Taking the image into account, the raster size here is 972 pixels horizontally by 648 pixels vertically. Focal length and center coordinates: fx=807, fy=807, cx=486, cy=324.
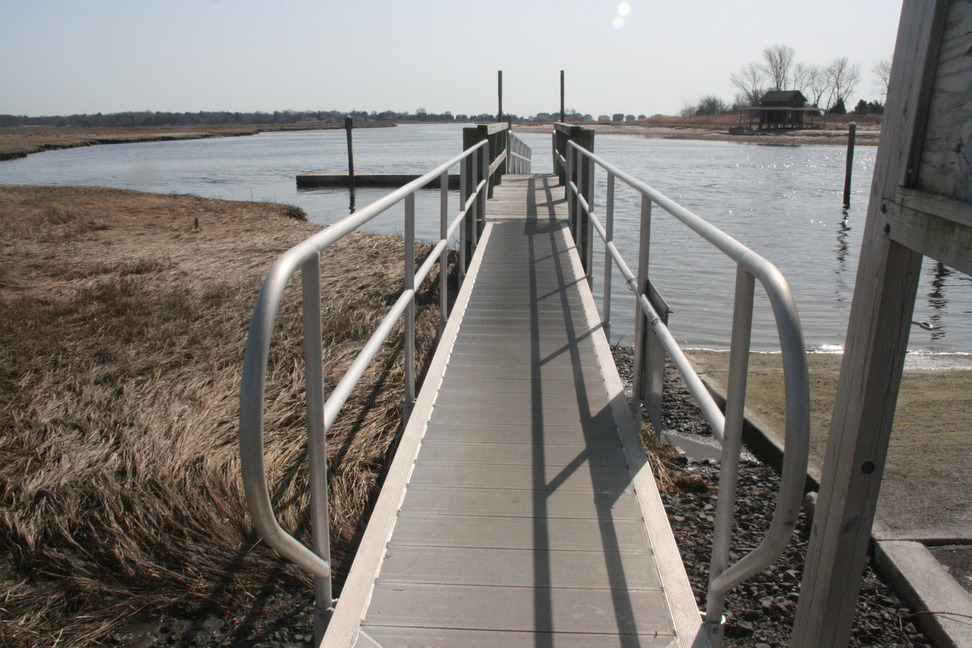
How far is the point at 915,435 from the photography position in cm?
501

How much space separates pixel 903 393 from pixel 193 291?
18.7 ft

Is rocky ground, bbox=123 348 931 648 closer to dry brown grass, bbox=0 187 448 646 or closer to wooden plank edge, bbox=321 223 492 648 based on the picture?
dry brown grass, bbox=0 187 448 646

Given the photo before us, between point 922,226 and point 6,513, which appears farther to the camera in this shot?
point 6,513

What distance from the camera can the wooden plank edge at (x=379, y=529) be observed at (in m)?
2.28

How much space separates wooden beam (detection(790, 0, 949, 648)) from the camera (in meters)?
1.65

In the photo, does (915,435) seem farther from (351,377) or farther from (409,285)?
(351,377)

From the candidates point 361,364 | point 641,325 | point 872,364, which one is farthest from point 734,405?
point 641,325

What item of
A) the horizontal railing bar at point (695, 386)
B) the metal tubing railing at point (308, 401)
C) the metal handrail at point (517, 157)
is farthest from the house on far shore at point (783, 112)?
the metal tubing railing at point (308, 401)

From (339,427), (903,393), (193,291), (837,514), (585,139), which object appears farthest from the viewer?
(585,139)

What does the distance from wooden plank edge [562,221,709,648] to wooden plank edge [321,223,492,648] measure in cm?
88

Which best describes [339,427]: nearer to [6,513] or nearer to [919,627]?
[6,513]

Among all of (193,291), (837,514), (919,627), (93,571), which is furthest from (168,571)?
(193,291)

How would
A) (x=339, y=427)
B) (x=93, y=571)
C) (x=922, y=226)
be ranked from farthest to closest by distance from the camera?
1. (x=339, y=427)
2. (x=93, y=571)
3. (x=922, y=226)

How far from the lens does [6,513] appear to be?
10.8 feet
